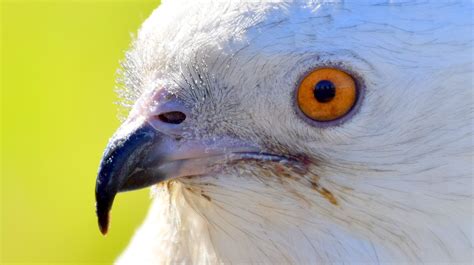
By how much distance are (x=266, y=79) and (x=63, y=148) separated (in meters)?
7.18

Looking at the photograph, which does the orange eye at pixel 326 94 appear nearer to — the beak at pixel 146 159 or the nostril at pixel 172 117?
the beak at pixel 146 159

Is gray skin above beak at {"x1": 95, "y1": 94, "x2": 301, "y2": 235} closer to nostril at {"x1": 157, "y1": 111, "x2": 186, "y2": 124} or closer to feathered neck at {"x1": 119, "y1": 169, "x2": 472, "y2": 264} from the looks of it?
nostril at {"x1": 157, "y1": 111, "x2": 186, "y2": 124}

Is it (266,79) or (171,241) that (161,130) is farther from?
(171,241)

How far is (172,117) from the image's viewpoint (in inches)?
177

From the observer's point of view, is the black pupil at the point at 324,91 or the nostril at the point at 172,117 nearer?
the black pupil at the point at 324,91

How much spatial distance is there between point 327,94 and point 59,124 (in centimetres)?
735

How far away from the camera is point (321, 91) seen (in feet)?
14.4

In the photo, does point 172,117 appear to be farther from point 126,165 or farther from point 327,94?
point 327,94

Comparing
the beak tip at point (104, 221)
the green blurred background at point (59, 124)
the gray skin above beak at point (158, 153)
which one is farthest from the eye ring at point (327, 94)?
the green blurred background at point (59, 124)

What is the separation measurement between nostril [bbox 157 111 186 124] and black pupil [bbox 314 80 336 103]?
0.62 metres

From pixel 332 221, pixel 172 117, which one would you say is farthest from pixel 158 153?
pixel 332 221

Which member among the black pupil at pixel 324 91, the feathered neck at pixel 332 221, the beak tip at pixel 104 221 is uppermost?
the black pupil at pixel 324 91

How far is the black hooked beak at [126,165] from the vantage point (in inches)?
170

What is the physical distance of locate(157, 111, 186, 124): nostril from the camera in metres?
4.47
